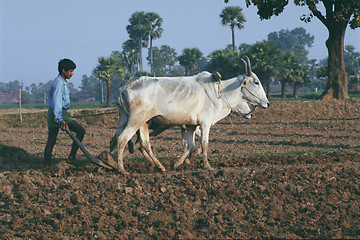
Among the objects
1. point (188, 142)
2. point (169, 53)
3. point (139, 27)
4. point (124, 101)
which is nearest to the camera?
point (124, 101)

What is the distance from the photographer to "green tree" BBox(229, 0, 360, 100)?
25.5m

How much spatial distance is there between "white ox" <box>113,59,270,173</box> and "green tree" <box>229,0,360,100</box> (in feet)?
60.3

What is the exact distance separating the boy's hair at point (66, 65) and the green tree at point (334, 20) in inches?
781

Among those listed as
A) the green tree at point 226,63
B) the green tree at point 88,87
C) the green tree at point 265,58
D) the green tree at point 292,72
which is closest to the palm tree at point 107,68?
the green tree at point 226,63

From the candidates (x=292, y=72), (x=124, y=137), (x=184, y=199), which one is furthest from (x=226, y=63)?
(x=184, y=199)

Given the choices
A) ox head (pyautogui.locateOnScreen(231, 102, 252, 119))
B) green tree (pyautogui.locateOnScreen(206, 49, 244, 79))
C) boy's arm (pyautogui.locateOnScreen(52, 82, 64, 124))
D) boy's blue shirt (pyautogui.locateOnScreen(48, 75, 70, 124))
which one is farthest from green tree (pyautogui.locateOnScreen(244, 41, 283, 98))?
boy's arm (pyautogui.locateOnScreen(52, 82, 64, 124))

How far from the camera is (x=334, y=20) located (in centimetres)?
2748

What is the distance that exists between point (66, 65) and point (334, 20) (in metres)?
23.6

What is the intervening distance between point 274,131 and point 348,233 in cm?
1181

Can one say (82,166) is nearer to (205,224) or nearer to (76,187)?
(76,187)

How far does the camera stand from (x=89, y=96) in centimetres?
11888

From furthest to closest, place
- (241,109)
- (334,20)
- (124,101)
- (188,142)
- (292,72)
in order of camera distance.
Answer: (292,72), (334,20), (241,109), (188,142), (124,101)

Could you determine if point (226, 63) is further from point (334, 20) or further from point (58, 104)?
point (58, 104)

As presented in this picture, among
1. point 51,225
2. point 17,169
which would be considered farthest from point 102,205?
point 17,169
